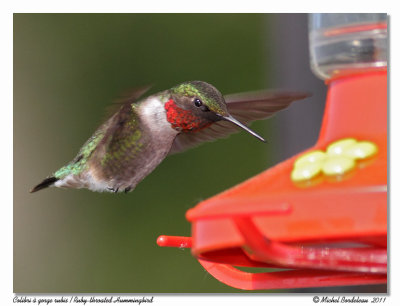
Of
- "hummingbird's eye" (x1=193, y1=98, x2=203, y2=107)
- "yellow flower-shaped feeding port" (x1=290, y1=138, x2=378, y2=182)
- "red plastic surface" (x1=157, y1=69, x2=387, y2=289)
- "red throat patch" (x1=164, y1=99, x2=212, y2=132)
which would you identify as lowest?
"red plastic surface" (x1=157, y1=69, x2=387, y2=289)

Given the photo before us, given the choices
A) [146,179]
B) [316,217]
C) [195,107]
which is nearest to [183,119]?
[195,107]

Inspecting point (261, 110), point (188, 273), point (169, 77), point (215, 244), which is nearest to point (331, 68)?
point (261, 110)

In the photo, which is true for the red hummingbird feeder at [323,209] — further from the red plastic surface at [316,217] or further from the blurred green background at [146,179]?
the blurred green background at [146,179]

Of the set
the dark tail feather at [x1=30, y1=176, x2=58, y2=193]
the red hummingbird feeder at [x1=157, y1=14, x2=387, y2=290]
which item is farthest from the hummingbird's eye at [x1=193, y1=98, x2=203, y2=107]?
the dark tail feather at [x1=30, y1=176, x2=58, y2=193]

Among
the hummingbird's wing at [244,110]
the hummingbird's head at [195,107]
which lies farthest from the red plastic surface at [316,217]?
the hummingbird's wing at [244,110]

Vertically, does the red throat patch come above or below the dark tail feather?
above

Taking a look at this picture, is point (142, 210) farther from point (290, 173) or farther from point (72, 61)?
point (290, 173)

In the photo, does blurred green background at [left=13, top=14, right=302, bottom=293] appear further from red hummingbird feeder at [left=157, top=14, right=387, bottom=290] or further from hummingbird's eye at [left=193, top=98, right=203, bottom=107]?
red hummingbird feeder at [left=157, top=14, right=387, bottom=290]
